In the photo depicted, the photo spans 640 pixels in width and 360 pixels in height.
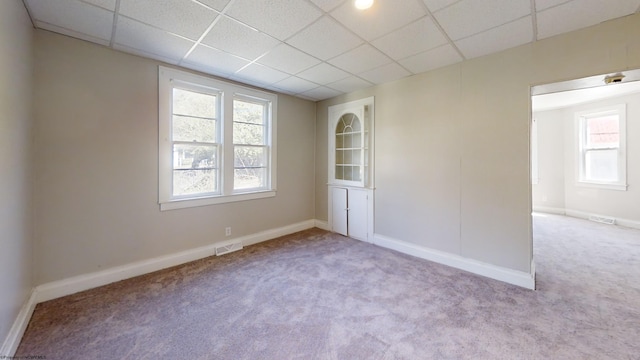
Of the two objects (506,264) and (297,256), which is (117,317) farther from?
(506,264)

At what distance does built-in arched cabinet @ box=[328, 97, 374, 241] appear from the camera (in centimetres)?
400

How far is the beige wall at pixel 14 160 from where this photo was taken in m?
1.54

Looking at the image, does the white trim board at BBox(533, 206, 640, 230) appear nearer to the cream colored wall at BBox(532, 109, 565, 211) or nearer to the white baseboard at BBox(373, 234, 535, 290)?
the cream colored wall at BBox(532, 109, 565, 211)

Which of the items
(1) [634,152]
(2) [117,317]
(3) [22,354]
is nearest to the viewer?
(3) [22,354]

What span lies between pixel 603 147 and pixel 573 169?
2.15ft

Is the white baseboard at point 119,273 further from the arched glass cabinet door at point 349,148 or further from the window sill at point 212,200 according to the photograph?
the arched glass cabinet door at point 349,148

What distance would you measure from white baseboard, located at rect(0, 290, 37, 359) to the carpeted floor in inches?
2.3

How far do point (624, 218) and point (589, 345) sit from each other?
510 cm

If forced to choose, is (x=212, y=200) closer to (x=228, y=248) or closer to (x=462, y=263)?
(x=228, y=248)

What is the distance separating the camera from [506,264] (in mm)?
2674

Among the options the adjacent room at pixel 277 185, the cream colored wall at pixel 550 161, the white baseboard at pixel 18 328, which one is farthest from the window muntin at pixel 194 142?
the cream colored wall at pixel 550 161

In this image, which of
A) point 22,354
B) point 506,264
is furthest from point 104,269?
point 506,264

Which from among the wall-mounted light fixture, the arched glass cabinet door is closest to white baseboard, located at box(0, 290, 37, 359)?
the arched glass cabinet door

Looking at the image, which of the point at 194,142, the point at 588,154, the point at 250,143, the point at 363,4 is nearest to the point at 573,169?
the point at 588,154
